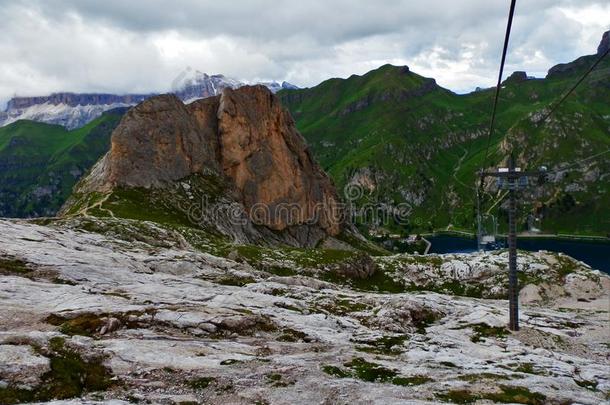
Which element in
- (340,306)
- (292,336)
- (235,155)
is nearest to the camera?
(292,336)

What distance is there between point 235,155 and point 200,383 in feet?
431

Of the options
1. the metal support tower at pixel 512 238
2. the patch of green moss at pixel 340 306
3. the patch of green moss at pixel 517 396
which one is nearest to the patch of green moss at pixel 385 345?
the patch of green moss at pixel 340 306

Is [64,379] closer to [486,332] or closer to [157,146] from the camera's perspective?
[486,332]

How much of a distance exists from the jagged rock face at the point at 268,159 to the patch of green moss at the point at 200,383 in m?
126

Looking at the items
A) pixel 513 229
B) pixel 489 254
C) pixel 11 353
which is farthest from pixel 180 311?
pixel 489 254

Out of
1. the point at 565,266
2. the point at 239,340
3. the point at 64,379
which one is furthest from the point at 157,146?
the point at 64,379

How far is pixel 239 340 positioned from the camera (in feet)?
120

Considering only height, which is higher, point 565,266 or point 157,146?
point 157,146

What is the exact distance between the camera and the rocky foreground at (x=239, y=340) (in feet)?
87.4

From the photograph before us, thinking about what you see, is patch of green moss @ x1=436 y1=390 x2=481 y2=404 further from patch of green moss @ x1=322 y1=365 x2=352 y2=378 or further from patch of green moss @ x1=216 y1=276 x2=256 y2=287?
patch of green moss @ x1=216 y1=276 x2=256 y2=287

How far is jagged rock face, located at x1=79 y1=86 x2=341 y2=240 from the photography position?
128 m

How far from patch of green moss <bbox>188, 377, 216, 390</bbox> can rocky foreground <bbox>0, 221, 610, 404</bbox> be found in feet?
0.38

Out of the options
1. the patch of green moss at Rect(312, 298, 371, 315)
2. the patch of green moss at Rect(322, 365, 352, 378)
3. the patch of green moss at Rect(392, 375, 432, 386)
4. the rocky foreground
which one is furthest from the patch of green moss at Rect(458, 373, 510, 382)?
the patch of green moss at Rect(312, 298, 371, 315)

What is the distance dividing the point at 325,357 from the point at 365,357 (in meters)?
3.47
